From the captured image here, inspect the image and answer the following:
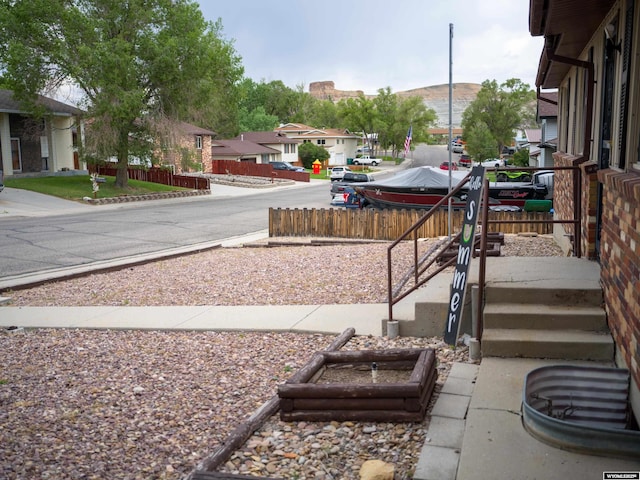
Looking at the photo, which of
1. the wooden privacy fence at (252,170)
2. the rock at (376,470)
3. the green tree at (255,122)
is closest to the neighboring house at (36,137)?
the wooden privacy fence at (252,170)

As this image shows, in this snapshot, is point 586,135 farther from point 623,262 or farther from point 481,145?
point 481,145

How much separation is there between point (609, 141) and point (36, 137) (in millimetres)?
41870

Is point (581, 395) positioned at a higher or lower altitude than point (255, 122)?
lower

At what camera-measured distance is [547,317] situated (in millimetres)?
6223

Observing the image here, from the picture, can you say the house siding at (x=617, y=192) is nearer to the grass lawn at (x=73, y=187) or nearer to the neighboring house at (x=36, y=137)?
the grass lawn at (x=73, y=187)

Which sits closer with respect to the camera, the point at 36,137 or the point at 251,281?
the point at 251,281

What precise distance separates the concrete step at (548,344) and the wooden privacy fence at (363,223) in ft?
39.7

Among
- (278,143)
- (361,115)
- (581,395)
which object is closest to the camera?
(581,395)

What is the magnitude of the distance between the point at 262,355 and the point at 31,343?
324cm

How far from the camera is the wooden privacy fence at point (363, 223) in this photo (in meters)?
18.9

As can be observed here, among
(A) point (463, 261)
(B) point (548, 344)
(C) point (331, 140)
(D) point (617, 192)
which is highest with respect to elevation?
(C) point (331, 140)

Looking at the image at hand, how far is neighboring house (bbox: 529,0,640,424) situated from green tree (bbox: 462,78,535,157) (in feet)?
286

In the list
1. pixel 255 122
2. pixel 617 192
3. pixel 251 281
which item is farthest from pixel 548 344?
pixel 255 122

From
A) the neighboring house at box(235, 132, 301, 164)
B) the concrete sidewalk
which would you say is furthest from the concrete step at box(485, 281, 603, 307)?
the neighboring house at box(235, 132, 301, 164)
